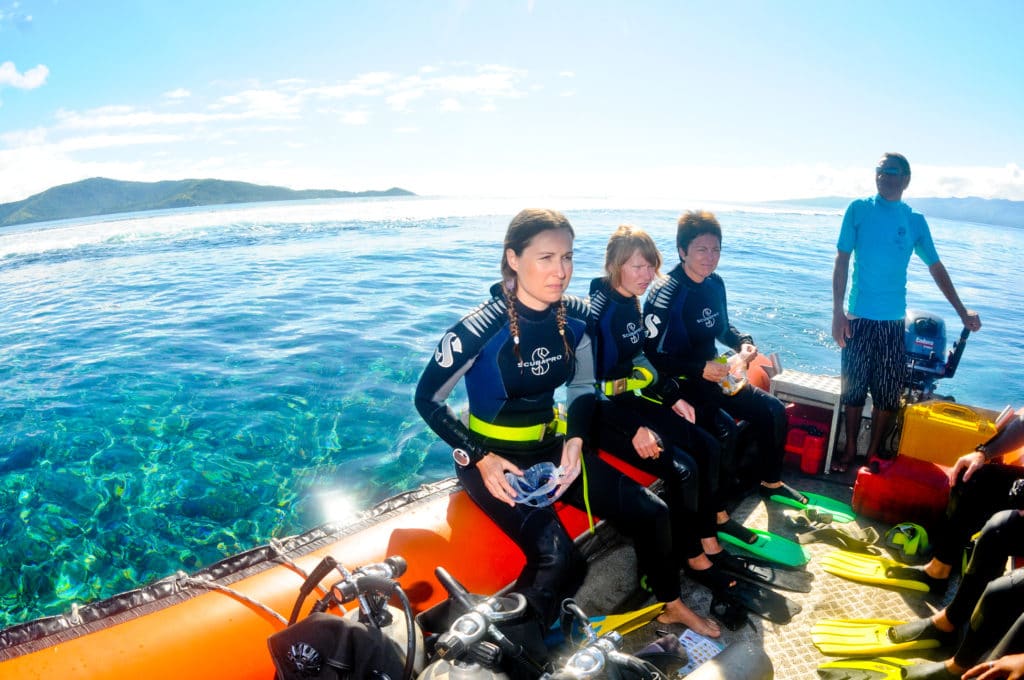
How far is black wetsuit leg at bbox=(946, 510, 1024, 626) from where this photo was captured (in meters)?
2.25

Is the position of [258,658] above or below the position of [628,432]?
below

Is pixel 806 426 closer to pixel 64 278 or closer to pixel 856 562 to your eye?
pixel 856 562

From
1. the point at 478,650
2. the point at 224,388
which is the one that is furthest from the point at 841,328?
the point at 224,388

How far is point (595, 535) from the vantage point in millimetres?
2869

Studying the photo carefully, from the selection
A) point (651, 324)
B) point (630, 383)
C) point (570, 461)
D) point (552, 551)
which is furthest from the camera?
point (651, 324)

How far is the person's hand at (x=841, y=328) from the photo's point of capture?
382 cm

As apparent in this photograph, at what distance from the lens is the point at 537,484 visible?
2363 mm

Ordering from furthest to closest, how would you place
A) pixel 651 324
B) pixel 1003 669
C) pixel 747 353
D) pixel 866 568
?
pixel 747 353
pixel 651 324
pixel 866 568
pixel 1003 669

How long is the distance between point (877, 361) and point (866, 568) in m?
1.51

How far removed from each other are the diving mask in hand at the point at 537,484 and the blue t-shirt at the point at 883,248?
2889 millimetres

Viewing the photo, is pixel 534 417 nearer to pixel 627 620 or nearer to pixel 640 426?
pixel 640 426

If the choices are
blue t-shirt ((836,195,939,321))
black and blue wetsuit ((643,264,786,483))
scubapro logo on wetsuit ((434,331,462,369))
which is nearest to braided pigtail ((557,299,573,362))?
scubapro logo on wetsuit ((434,331,462,369))

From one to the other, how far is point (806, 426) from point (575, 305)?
8.79 feet

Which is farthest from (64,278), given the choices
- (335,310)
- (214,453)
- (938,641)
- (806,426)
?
(938,641)
